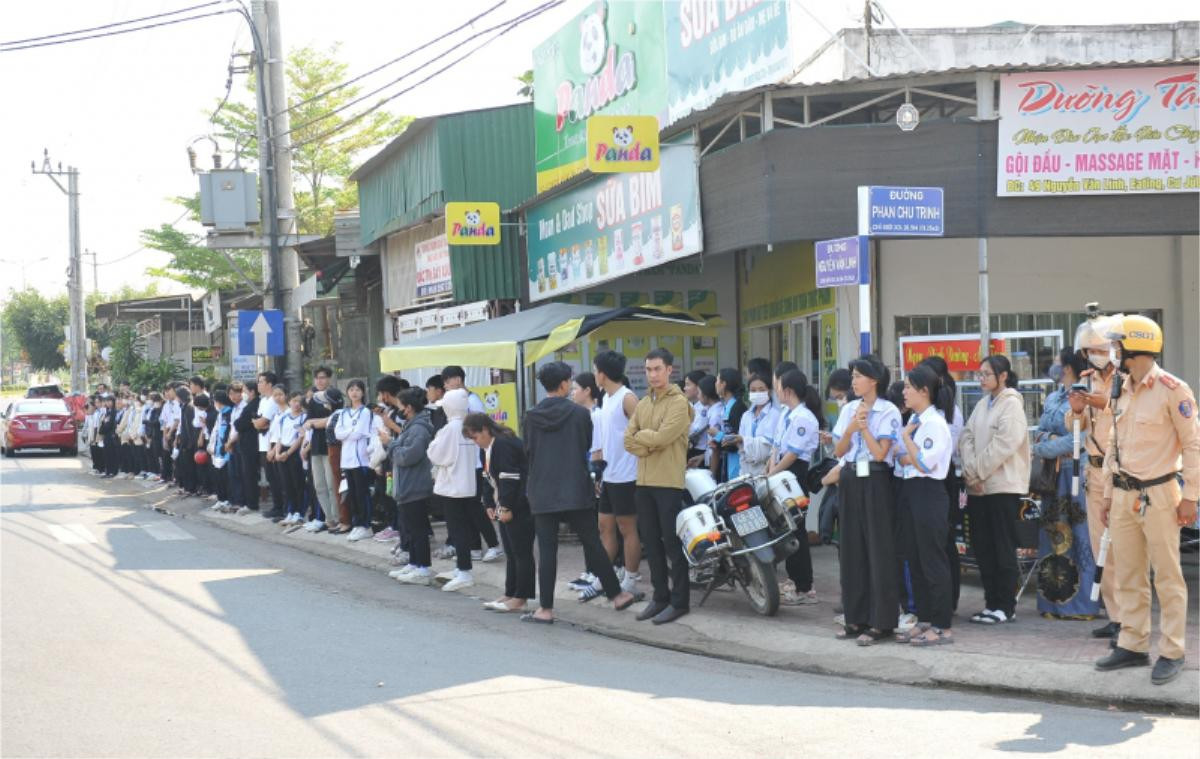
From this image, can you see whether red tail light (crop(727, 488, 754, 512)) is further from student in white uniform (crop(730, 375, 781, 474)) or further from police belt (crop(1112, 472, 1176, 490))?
police belt (crop(1112, 472, 1176, 490))

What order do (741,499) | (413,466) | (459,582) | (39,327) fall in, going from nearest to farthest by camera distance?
(741,499), (459,582), (413,466), (39,327)

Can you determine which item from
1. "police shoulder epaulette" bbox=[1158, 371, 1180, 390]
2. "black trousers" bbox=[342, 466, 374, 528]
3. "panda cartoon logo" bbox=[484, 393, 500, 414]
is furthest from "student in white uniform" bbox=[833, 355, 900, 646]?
"black trousers" bbox=[342, 466, 374, 528]

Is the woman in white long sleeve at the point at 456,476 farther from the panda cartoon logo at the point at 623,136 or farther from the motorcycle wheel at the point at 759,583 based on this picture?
the panda cartoon logo at the point at 623,136

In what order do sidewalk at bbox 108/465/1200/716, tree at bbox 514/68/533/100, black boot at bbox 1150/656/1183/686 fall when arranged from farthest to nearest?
tree at bbox 514/68/533/100 → sidewalk at bbox 108/465/1200/716 → black boot at bbox 1150/656/1183/686

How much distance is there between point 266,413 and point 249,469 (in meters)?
1.33

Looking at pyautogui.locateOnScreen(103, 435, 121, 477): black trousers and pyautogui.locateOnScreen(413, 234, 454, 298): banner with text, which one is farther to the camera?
pyautogui.locateOnScreen(103, 435, 121, 477): black trousers

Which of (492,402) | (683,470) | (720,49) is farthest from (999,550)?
(720,49)

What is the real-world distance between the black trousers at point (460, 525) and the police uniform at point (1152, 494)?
5.81m

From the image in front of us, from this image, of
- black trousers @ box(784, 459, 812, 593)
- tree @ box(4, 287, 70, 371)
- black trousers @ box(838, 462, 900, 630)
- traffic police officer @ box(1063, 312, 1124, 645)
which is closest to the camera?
traffic police officer @ box(1063, 312, 1124, 645)

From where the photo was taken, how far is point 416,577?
12000 mm

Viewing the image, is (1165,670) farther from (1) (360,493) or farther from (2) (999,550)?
(1) (360,493)

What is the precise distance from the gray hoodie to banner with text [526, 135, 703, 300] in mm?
4105

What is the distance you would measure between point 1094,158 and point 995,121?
3.48 feet

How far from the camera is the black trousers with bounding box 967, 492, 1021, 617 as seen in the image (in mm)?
8680
